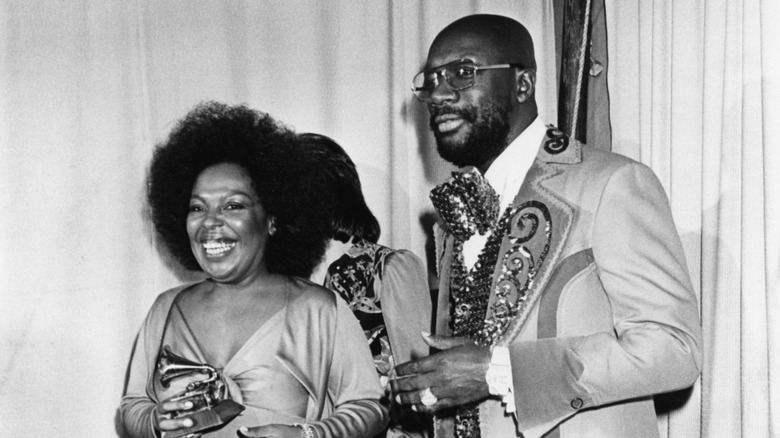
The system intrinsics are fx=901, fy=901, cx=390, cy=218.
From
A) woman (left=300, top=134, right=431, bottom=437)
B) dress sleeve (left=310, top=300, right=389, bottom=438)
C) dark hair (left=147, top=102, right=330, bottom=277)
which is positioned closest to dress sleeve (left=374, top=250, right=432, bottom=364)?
woman (left=300, top=134, right=431, bottom=437)

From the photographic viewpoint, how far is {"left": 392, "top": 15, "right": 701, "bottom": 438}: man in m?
2.09

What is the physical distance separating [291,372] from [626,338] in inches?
39.7

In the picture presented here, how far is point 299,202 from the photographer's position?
296cm

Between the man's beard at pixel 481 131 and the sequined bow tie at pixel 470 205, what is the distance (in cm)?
8

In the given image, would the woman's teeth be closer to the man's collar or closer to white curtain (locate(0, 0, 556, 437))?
the man's collar

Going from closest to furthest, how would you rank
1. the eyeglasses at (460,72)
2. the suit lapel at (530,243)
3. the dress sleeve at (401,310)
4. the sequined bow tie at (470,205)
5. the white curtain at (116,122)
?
1. the suit lapel at (530,243)
2. the sequined bow tie at (470,205)
3. the eyeglasses at (460,72)
4. the dress sleeve at (401,310)
5. the white curtain at (116,122)

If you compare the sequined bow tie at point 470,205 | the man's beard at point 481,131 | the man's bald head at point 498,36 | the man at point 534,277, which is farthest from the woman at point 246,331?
the man's bald head at point 498,36

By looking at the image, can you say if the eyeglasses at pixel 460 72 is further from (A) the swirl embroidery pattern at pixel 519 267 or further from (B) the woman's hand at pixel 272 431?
(B) the woman's hand at pixel 272 431

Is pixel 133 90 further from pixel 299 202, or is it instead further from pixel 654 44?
pixel 654 44

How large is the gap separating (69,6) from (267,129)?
1.78 metres

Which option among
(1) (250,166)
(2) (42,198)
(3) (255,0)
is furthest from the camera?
(3) (255,0)

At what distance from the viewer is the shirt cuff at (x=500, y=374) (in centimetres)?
217

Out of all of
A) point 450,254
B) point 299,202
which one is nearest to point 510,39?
point 450,254

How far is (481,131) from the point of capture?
8.26 feet
